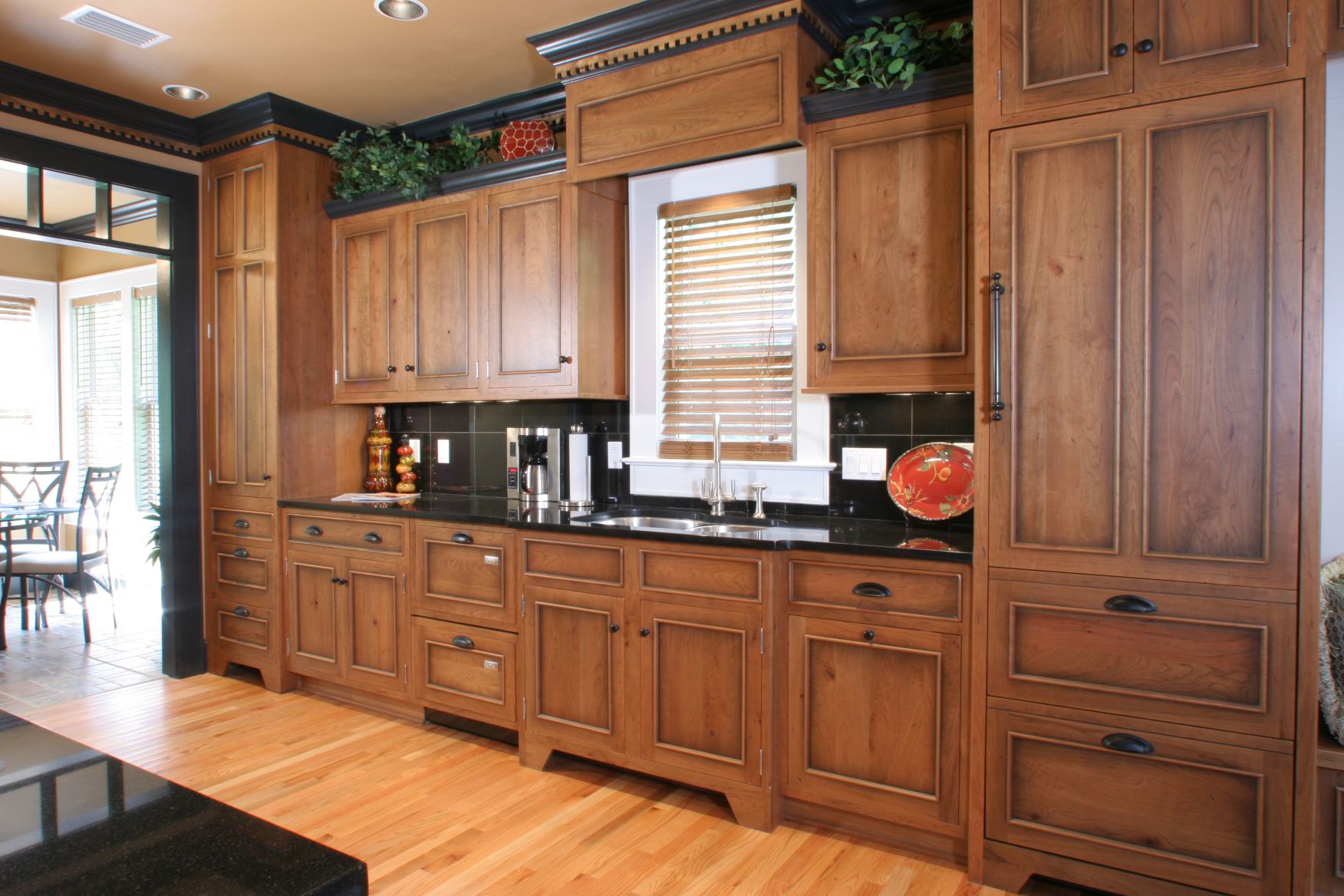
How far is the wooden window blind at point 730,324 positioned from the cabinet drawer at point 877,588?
0.70 metres

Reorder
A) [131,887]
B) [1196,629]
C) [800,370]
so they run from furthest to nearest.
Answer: [800,370] < [1196,629] < [131,887]

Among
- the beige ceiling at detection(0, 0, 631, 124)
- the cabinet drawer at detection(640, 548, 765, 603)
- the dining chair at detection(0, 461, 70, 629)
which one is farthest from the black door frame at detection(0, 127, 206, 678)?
the cabinet drawer at detection(640, 548, 765, 603)

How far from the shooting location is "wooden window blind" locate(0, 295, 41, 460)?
20.5ft

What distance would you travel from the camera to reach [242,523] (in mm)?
4066

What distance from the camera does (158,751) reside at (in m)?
3.22

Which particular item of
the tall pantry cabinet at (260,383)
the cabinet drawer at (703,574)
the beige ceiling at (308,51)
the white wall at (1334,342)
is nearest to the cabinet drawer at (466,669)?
the cabinet drawer at (703,574)

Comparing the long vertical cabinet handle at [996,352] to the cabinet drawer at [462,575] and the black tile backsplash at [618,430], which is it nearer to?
the black tile backsplash at [618,430]

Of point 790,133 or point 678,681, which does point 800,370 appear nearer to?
point 790,133

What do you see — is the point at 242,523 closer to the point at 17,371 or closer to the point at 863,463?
the point at 863,463

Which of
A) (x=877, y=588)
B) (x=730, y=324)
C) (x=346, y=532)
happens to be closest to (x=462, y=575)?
(x=346, y=532)

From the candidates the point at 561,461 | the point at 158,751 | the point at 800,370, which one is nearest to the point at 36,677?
the point at 158,751

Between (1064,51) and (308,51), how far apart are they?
2.77 meters

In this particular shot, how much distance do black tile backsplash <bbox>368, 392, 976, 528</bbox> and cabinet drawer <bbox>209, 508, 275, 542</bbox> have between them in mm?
733

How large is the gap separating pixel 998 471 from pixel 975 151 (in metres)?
0.85
